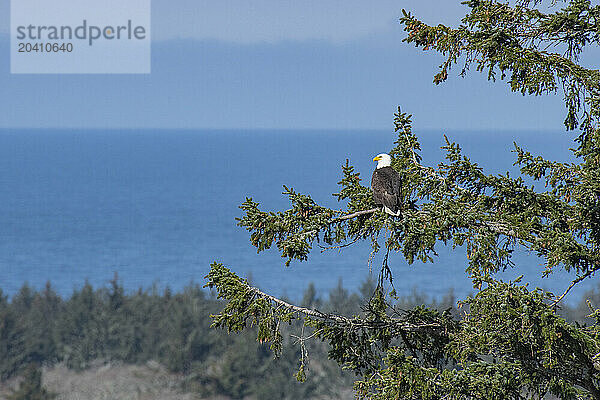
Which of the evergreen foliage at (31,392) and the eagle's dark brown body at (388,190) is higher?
the eagle's dark brown body at (388,190)

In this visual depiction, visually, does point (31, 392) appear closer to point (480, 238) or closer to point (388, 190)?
point (388, 190)

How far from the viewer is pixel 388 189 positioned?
9625mm

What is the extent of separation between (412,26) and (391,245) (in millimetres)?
3328

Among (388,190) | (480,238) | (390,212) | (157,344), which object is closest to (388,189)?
(388,190)

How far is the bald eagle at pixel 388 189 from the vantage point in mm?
9406

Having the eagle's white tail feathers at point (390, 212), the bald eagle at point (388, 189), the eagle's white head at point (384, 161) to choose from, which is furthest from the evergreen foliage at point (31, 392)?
the eagle's white tail feathers at point (390, 212)

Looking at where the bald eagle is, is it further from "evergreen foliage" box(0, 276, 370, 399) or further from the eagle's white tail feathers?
"evergreen foliage" box(0, 276, 370, 399)

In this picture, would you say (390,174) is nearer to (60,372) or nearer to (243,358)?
(243,358)

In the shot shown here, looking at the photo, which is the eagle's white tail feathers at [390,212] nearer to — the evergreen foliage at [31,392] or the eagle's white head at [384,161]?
the eagle's white head at [384,161]

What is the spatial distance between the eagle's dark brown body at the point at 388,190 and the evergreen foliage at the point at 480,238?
19cm

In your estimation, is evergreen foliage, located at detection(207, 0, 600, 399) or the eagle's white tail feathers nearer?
evergreen foliage, located at detection(207, 0, 600, 399)

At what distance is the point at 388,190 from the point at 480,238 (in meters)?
1.48

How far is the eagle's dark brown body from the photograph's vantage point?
30.9ft

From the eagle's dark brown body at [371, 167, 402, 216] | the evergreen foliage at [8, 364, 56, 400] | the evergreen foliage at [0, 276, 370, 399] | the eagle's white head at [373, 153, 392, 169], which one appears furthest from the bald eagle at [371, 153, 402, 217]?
the evergreen foliage at [0, 276, 370, 399]
